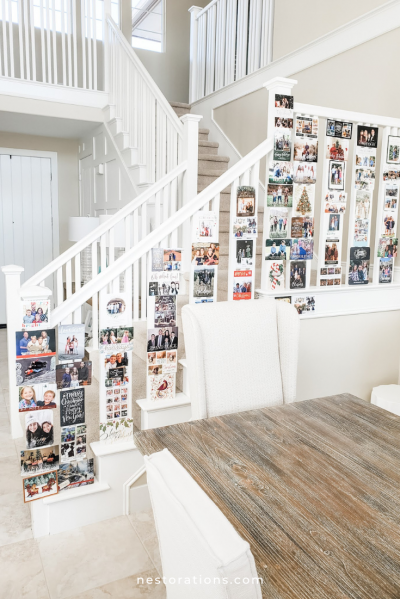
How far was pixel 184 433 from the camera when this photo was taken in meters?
1.41

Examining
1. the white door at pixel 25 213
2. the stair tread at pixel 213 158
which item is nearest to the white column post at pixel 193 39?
the stair tread at pixel 213 158

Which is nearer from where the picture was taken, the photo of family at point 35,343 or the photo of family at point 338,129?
the photo of family at point 35,343

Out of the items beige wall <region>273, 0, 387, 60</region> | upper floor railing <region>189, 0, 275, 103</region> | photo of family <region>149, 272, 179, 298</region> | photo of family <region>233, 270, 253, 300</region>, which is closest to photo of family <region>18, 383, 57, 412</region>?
photo of family <region>149, 272, 179, 298</region>

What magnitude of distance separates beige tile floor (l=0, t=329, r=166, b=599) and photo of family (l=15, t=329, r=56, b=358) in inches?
34.9

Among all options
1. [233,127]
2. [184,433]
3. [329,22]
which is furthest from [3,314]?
[184,433]

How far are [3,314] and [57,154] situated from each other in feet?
7.28

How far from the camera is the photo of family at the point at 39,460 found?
206 cm

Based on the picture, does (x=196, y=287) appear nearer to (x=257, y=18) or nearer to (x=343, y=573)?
(x=343, y=573)

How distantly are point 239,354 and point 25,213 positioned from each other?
5.10 m

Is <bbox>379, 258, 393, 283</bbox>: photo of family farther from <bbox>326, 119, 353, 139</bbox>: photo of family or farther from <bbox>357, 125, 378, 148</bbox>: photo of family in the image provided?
<bbox>326, 119, 353, 139</bbox>: photo of family

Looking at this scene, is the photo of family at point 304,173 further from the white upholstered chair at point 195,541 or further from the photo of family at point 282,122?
the white upholstered chair at point 195,541

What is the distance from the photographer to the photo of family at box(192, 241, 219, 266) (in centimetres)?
229

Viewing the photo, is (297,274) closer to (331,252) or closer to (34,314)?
(331,252)

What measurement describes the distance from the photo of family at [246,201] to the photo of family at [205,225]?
0.47 feet
